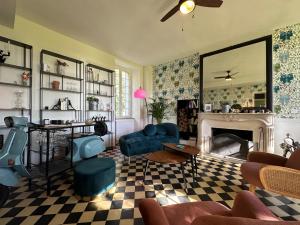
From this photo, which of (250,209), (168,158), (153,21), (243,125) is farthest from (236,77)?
(250,209)

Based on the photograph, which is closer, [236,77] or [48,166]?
[48,166]

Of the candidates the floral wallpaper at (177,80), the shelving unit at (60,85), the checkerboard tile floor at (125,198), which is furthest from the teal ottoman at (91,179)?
the floral wallpaper at (177,80)

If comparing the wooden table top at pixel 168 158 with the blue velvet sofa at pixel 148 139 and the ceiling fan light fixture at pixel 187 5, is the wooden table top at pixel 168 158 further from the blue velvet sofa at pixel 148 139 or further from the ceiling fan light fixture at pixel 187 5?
the ceiling fan light fixture at pixel 187 5

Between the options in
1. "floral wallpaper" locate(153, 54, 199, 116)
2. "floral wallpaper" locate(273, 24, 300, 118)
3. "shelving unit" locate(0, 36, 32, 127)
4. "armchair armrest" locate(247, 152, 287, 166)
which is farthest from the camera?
"floral wallpaper" locate(153, 54, 199, 116)

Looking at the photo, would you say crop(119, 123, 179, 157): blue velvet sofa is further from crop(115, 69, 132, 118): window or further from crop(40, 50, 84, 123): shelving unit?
crop(115, 69, 132, 118): window

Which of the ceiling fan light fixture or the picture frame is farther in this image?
the picture frame

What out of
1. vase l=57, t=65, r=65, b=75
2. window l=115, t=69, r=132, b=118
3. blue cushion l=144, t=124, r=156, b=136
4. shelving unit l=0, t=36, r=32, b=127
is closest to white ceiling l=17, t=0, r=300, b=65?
shelving unit l=0, t=36, r=32, b=127

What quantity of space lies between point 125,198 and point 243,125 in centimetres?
305

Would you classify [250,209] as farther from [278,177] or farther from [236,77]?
[236,77]

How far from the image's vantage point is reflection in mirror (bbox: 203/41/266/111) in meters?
3.44

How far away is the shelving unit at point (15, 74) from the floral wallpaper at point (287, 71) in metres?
5.11

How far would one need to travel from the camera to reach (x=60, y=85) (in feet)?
11.6

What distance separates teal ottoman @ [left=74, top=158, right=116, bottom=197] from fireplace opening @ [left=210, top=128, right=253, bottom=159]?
3069 mm

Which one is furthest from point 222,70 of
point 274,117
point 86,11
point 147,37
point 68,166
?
point 68,166
